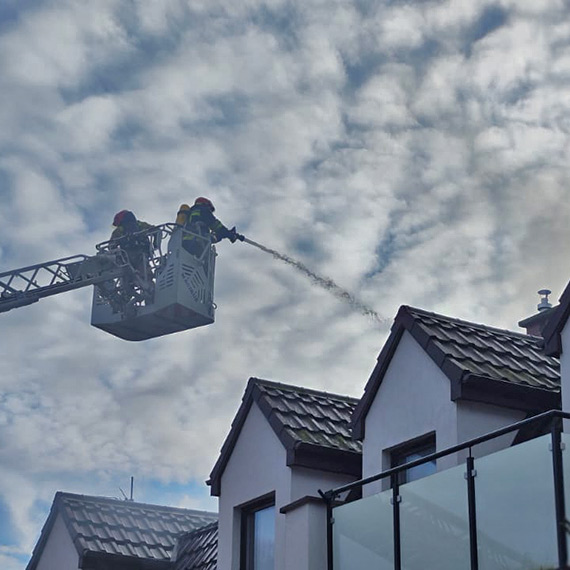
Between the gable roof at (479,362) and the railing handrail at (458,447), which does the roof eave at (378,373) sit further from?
the railing handrail at (458,447)

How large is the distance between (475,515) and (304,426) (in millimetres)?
5947

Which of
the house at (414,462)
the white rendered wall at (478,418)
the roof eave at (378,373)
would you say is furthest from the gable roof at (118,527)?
the white rendered wall at (478,418)

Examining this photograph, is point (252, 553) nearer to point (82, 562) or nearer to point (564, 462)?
point (82, 562)

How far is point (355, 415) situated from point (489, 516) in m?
4.73

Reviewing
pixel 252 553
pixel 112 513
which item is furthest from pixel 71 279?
pixel 252 553

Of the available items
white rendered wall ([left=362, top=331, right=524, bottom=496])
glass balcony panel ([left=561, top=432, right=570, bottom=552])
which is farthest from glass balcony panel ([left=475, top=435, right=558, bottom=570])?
white rendered wall ([left=362, top=331, right=524, bottom=496])

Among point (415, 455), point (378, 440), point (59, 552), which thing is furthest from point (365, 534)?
point (59, 552)

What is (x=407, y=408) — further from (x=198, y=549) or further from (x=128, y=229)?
(x=128, y=229)

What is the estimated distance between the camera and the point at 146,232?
25.0 metres

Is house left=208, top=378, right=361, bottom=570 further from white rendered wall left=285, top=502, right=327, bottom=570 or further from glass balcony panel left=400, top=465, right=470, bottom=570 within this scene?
glass balcony panel left=400, top=465, right=470, bottom=570

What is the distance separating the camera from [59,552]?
890 inches

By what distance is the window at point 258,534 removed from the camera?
17.5 m

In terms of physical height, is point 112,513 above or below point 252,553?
above

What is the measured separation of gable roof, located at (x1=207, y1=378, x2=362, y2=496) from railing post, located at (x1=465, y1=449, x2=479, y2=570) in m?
5.06
